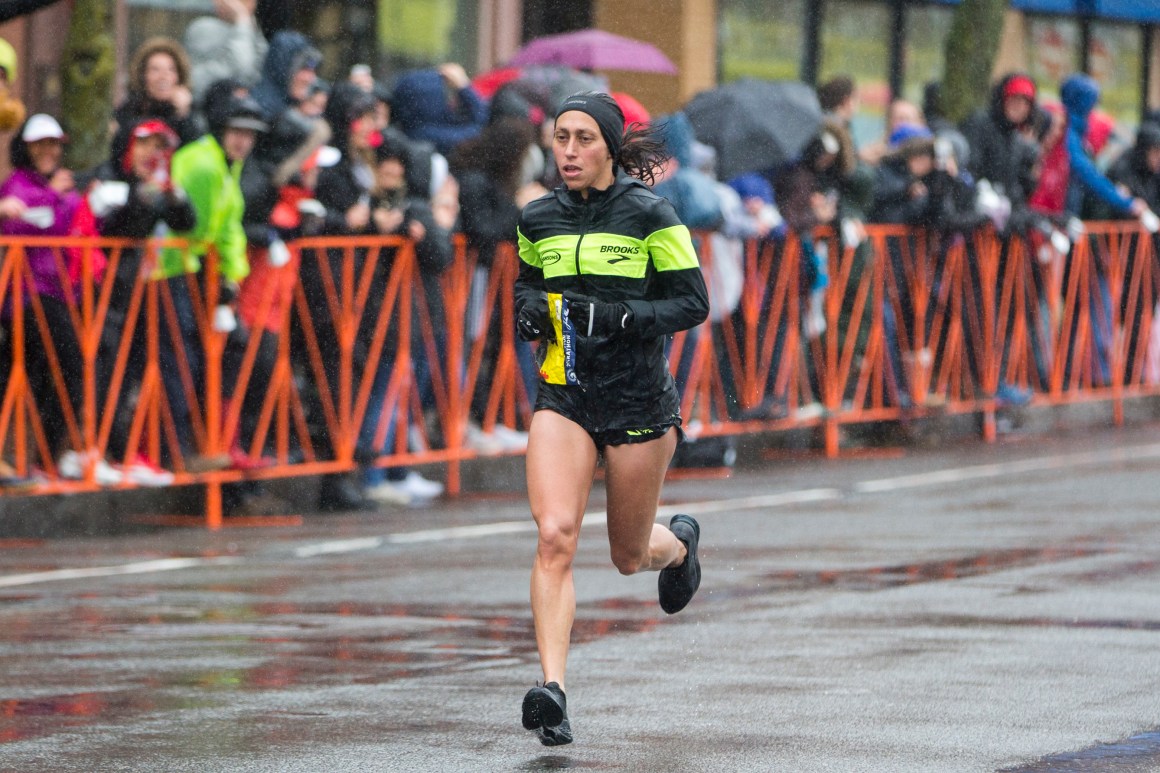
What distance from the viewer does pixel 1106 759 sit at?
22.3 ft

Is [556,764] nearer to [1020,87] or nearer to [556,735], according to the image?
[556,735]

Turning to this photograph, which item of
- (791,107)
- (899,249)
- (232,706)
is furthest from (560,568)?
(899,249)

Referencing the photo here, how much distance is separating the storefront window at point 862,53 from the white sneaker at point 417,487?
11682 millimetres

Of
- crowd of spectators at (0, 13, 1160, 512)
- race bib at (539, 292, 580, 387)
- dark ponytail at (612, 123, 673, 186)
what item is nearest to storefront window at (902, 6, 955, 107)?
crowd of spectators at (0, 13, 1160, 512)

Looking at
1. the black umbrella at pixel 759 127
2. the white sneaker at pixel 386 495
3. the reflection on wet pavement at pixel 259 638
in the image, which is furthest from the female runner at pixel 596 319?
the black umbrella at pixel 759 127

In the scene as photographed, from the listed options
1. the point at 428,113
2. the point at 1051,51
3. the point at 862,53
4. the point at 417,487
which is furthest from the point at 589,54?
the point at 1051,51

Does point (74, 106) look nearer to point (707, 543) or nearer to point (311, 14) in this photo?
point (707, 543)

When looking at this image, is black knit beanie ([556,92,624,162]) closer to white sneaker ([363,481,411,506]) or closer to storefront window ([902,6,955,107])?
white sneaker ([363,481,411,506])

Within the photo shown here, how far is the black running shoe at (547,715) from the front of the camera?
6840 mm

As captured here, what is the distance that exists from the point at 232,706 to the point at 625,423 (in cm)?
155

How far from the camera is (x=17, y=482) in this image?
40.4ft

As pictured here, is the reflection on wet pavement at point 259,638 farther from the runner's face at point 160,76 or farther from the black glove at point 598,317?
the runner's face at point 160,76

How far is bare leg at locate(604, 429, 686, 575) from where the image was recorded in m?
7.54

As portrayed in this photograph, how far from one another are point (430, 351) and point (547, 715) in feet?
25.6
